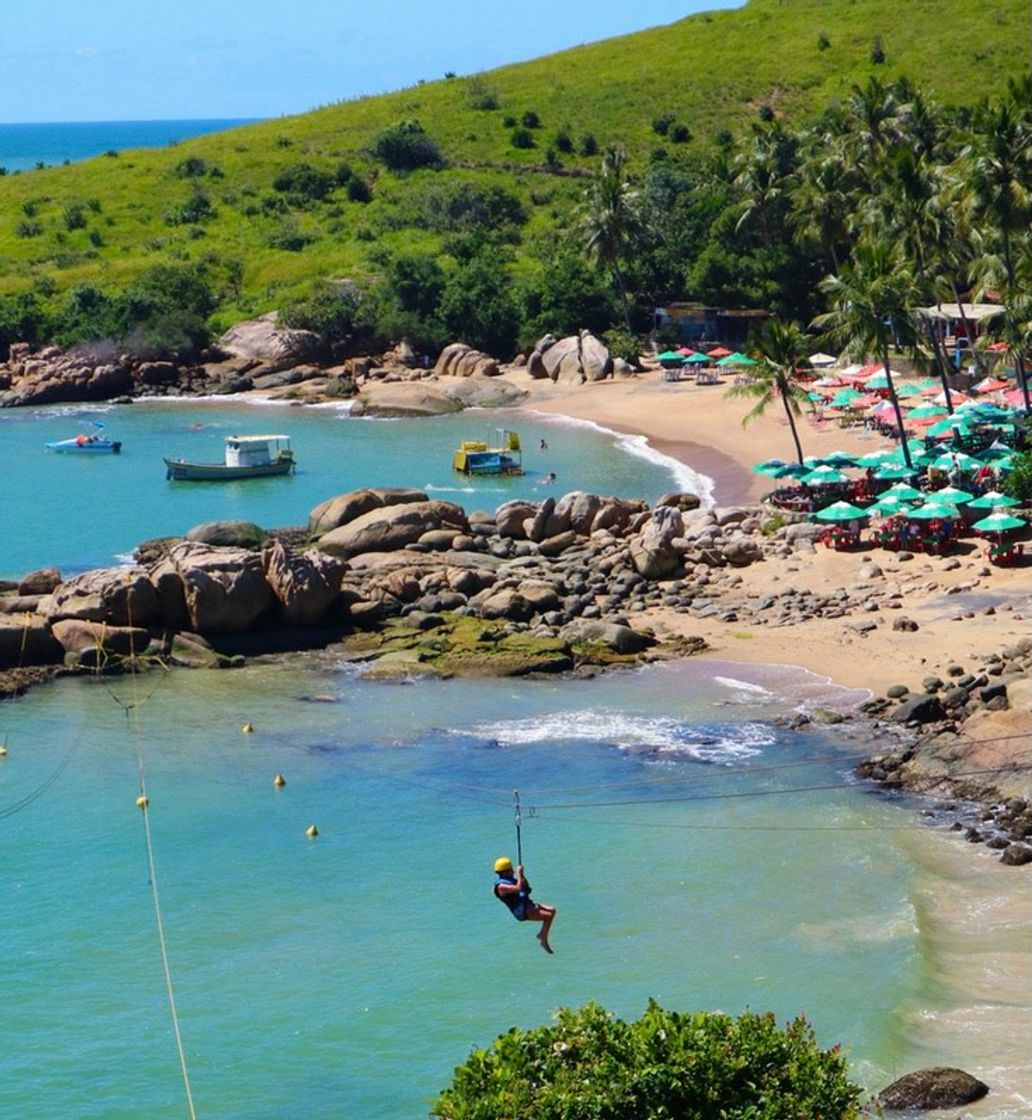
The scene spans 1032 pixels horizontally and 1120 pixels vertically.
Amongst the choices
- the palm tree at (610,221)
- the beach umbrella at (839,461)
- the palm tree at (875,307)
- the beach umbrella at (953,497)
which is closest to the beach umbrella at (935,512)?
the beach umbrella at (953,497)

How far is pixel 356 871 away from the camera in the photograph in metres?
32.3

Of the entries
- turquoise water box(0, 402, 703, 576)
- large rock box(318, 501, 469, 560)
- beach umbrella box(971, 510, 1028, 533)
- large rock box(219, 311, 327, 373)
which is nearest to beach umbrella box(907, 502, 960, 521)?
beach umbrella box(971, 510, 1028, 533)

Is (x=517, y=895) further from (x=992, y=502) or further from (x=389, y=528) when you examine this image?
(x=389, y=528)

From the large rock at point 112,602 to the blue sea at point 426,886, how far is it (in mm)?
2358

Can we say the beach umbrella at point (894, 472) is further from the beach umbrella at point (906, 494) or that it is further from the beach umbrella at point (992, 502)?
the beach umbrella at point (992, 502)

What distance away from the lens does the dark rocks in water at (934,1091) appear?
902 inches

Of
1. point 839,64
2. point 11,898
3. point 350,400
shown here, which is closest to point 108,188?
point 350,400

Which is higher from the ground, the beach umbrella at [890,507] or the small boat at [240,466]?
the small boat at [240,466]

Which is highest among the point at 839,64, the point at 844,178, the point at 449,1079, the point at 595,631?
the point at 839,64

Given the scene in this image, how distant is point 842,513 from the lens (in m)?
49.1

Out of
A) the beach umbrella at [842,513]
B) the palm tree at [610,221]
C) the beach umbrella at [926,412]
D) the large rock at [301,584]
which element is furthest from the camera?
the palm tree at [610,221]

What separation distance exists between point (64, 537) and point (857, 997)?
136 feet

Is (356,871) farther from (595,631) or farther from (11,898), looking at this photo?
(595,631)

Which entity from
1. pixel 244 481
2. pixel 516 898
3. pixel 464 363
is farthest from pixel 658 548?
pixel 464 363
